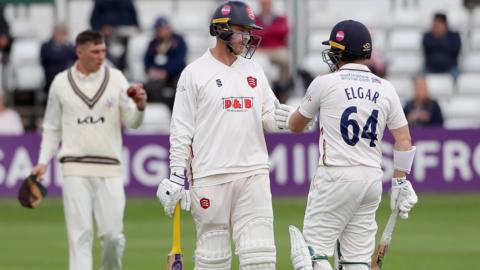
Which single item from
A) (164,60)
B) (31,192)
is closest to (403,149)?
(31,192)

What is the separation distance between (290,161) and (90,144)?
24.5 feet

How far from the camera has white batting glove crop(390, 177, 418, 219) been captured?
9.38m

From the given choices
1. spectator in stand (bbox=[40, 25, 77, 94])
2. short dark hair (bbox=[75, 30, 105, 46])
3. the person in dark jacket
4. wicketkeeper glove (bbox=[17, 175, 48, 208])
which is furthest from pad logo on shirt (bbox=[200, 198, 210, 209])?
the person in dark jacket

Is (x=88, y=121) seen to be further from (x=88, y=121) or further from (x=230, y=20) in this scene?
(x=230, y=20)

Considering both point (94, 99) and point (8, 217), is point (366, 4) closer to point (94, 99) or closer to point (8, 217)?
point (8, 217)

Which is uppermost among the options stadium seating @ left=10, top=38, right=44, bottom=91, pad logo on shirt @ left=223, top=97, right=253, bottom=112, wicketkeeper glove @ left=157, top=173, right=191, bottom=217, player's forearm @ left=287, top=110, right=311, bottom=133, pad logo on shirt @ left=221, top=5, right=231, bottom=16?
pad logo on shirt @ left=221, top=5, right=231, bottom=16

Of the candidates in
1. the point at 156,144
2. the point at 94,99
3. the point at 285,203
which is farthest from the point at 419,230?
the point at 94,99

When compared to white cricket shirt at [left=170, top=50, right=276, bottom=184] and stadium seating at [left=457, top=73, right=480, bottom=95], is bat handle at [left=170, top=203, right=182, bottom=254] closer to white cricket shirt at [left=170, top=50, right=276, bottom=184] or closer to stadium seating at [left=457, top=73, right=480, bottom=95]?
white cricket shirt at [left=170, top=50, right=276, bottom=184]

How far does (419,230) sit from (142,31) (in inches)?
299

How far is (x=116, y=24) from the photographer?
21.0m

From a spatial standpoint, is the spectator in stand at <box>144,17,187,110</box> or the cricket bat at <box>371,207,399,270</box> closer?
the cricket bat at <box>371,207,399,270</box>

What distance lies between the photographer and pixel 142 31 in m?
22.0

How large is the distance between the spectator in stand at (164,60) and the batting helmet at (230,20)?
33.3 ft

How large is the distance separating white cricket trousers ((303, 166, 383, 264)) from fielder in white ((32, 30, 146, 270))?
7.90ft
